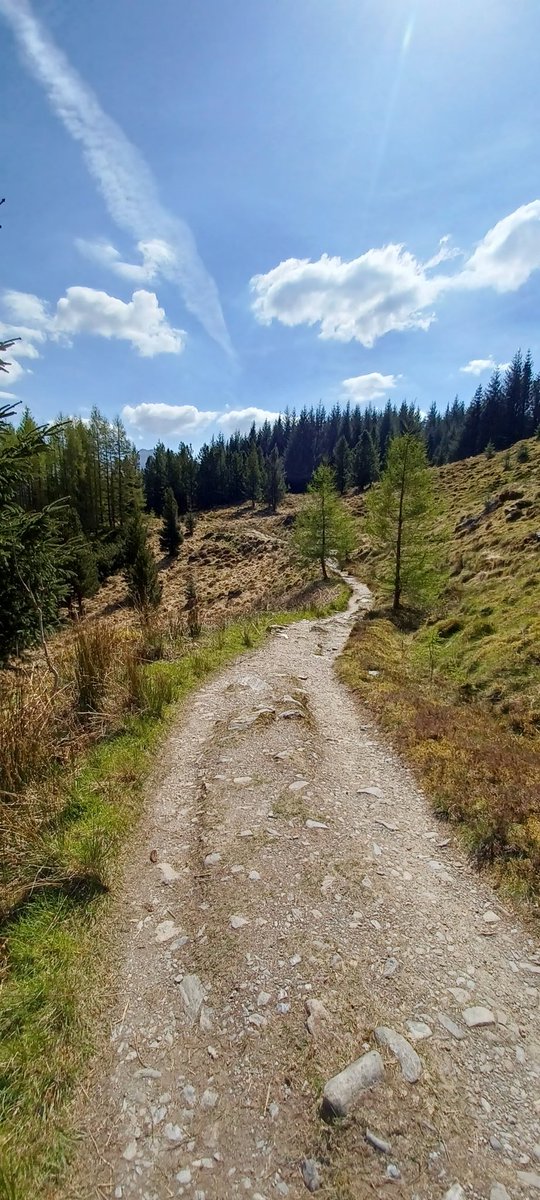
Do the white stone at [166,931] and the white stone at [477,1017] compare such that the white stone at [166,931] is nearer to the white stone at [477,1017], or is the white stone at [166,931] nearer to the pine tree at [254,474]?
the white stone at [477,1017]

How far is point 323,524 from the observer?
1293 inches

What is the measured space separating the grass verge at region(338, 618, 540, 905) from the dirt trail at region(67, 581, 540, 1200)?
34 centimetres

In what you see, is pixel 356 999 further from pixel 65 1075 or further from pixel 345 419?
pixel 345 419

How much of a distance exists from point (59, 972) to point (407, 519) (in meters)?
22.6

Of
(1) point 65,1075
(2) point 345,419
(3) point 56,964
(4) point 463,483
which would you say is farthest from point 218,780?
(2) point 345,419

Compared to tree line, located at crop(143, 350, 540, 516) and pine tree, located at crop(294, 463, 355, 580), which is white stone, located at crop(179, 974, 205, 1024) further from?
tree line, located at crop(143, 350, 540, 516)

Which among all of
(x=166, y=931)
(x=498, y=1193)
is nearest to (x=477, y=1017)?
(x=498, y=1193)

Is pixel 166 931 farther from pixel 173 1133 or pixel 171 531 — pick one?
pixel 171 531

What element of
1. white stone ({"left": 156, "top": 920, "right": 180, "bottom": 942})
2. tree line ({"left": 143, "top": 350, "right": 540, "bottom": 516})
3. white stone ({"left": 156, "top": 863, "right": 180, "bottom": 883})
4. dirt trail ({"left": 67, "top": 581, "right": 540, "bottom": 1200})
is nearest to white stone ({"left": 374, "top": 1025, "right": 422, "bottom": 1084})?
dirt trail ({"left": 67, "top": 581, "right": 540, "bottom": 1200})

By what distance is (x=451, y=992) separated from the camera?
3.41 metres

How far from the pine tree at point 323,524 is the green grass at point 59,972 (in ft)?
91.3

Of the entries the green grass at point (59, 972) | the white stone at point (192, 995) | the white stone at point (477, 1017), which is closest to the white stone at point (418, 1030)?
the white stone at point (477, 1017)

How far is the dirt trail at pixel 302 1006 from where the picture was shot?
8.11ft

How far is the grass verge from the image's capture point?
16.0 feet
